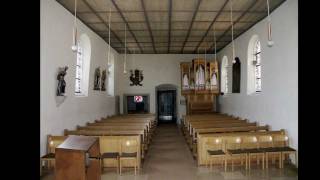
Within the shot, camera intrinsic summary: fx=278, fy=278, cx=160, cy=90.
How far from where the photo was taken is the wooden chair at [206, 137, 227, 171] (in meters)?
6.50

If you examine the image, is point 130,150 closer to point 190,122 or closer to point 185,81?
point 190,122

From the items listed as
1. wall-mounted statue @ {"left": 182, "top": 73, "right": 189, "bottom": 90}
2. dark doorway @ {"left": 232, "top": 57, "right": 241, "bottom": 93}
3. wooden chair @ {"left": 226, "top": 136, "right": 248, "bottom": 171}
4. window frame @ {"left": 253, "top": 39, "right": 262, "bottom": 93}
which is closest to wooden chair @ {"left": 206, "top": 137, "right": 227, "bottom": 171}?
wooden chair @ {"left": 226, "top": 136, "right": 248, "bottom": 171}

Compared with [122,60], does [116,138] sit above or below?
below

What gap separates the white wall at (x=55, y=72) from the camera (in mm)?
6570

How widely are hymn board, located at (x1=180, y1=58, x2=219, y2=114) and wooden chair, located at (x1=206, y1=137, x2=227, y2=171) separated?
8092mm

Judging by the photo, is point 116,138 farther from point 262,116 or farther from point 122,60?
point 122,60

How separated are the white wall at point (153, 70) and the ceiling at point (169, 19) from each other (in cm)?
308

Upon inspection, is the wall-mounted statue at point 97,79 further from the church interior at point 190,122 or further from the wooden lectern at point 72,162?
the wooden lectern at point 72,162

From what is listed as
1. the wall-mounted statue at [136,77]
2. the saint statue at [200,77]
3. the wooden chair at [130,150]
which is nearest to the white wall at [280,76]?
the wooden chair at [130,150]

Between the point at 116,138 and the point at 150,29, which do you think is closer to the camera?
the point at 116,138

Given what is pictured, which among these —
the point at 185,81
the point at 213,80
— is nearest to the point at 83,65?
the point at 185,81

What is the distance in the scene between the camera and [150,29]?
10.5 meters
